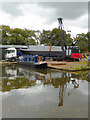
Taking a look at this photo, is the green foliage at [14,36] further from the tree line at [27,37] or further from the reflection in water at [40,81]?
the reflection in water at [40,81]

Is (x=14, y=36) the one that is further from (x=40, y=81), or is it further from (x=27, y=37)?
(x=40, y=81)

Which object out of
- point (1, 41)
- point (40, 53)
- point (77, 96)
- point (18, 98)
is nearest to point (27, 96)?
point (18, 98)

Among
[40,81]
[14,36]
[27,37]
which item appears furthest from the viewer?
[27,37]

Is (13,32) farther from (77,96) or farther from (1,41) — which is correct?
(77,96)

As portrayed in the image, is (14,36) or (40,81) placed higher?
(14,36)

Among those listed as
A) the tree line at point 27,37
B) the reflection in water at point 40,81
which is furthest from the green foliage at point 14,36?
the reflection in water at point 40,81

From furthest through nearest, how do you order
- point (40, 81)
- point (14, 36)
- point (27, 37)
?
point (27, 37) → point (14, 36) → point (40, 81)

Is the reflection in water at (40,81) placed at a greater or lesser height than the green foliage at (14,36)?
lesser

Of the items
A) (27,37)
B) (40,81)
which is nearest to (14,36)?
(27,37)

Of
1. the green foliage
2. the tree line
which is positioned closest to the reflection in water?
the tree line

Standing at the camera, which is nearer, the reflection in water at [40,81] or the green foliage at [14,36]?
the reflection in water at [40,81]

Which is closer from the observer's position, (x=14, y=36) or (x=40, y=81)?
(x=40, y=81)

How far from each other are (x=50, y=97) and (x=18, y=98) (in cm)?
161

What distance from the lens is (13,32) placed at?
5022cm
